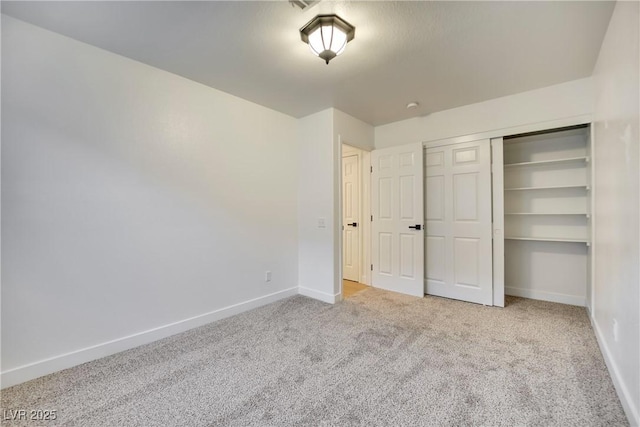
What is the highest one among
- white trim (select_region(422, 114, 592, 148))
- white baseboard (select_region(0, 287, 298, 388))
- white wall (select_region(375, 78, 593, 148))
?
white wall (select_region(375, 78, 593, 148))

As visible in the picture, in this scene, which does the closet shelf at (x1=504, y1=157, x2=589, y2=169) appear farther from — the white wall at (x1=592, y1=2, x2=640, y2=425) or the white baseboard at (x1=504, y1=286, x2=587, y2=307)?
the white baseboard at (x1=504, y1=286, x2=587, y2=307)

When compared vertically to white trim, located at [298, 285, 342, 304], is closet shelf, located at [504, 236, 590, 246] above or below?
above

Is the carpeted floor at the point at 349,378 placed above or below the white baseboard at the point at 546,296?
below

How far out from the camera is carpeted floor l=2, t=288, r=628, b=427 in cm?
157

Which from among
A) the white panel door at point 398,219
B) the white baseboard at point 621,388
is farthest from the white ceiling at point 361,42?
the white baseboard at point 621,388

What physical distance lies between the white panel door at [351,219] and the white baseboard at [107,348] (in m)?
1.91

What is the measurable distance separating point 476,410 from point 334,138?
2919 mm

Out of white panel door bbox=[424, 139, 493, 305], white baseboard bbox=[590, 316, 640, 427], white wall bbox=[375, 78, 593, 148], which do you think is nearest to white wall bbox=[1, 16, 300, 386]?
white wall bbox=[375, 78, 593, 148]

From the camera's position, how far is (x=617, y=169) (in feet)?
6.01

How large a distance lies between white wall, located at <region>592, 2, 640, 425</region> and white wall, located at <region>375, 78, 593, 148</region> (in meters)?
0.45

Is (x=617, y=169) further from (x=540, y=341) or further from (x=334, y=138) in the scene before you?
(x=334, y=138)

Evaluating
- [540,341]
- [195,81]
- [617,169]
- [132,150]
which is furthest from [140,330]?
[617,169]

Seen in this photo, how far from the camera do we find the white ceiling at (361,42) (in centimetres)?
181

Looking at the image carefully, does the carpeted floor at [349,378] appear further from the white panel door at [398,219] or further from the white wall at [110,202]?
the white panel door at [398,219]
